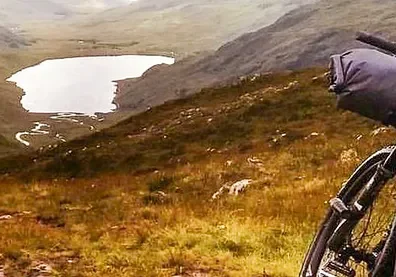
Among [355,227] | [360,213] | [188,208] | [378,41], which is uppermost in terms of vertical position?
[378,41]

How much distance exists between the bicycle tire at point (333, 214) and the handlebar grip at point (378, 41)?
902mm

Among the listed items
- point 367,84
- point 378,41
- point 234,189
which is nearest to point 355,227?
point 367,84

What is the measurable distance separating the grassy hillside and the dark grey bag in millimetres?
4573

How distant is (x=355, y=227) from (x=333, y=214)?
0.70 ft

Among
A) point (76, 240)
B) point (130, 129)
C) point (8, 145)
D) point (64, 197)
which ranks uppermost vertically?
point (76, 240)

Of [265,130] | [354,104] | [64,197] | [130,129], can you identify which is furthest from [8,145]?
[354,104]

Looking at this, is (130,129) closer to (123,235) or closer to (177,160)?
(177,160)

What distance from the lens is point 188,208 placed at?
15.3m

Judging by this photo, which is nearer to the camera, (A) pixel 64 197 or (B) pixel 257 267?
(B) pixel 257 267

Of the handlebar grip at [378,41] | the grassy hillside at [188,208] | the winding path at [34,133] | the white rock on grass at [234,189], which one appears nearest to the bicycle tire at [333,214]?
the handlebar grip at [378,41]

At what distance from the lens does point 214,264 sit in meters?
10.1

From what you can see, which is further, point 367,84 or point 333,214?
point 333,214

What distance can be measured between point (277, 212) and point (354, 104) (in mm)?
8385

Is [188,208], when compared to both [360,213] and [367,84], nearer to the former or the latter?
[360,213]
